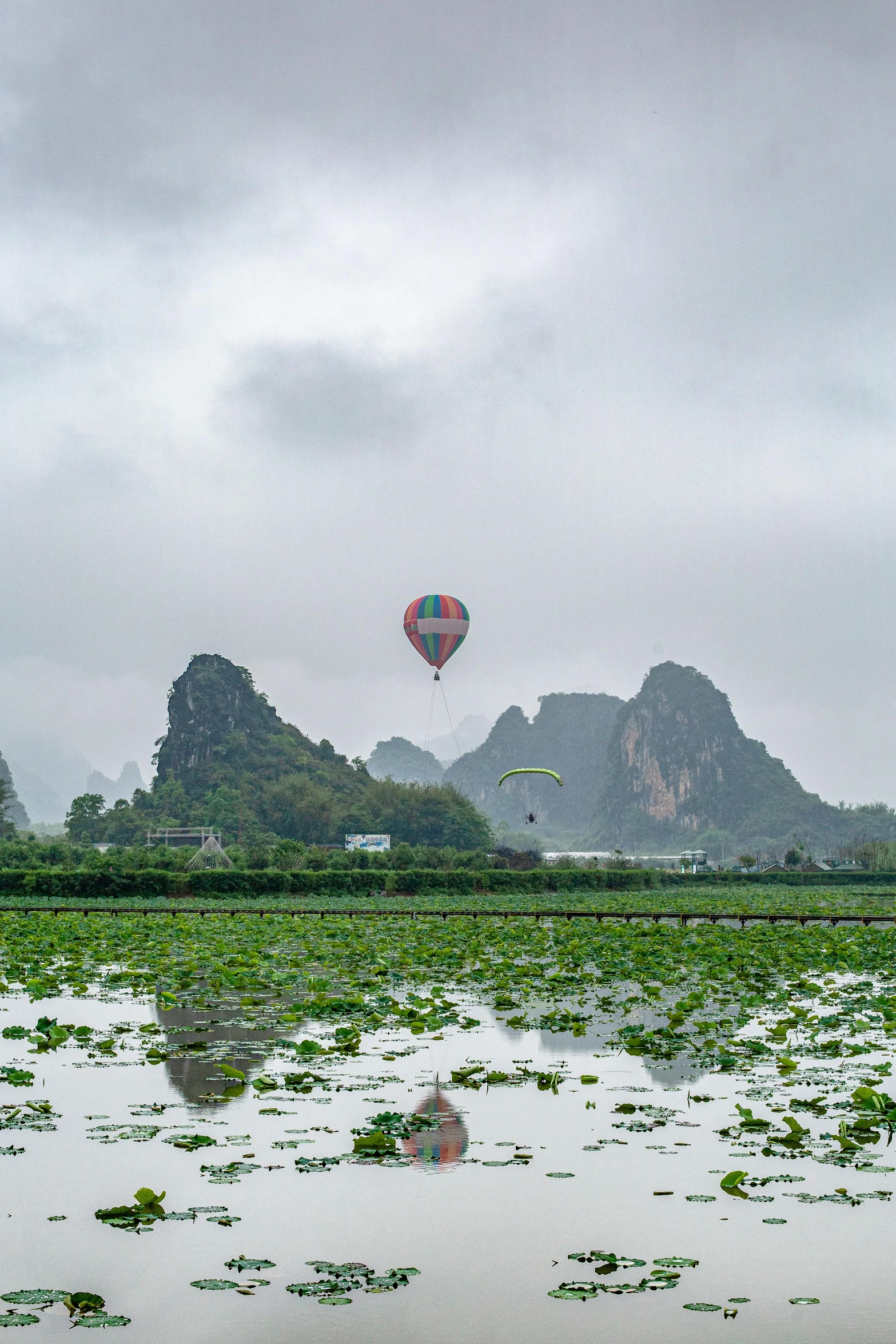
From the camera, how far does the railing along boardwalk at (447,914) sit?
23.6m

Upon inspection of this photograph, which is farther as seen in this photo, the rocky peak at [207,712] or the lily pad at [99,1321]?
the rocky peak at [207,712]

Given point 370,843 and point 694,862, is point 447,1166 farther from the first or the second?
point 694,862

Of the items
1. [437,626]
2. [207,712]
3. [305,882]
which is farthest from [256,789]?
[305,882]

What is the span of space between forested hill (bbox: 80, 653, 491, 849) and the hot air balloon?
2316 cm

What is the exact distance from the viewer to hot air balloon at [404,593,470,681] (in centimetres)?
4675

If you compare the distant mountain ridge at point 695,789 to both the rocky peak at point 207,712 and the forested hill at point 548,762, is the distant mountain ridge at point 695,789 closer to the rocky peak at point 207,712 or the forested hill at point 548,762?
the forested hill at point 548,762

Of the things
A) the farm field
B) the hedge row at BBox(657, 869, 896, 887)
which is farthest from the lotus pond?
the hedge row at BBox(657, 869, 896, 887)

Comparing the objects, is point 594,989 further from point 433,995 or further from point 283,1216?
point 283,1216

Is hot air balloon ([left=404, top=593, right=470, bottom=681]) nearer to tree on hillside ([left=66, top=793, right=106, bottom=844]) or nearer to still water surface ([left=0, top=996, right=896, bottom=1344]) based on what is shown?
tree on hillside ([left=66, top=793, right=106, bottom=844])

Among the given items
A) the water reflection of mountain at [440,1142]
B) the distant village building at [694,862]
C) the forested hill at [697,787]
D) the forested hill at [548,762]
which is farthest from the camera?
the forested hill at [548,762]

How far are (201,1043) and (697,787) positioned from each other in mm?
130870

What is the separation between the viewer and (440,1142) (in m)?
5.68

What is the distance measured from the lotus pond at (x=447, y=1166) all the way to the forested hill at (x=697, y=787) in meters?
117

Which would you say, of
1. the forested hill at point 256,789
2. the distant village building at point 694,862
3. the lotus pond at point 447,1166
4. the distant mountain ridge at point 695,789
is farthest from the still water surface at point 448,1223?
the distant mountain ridge at point 695,789
